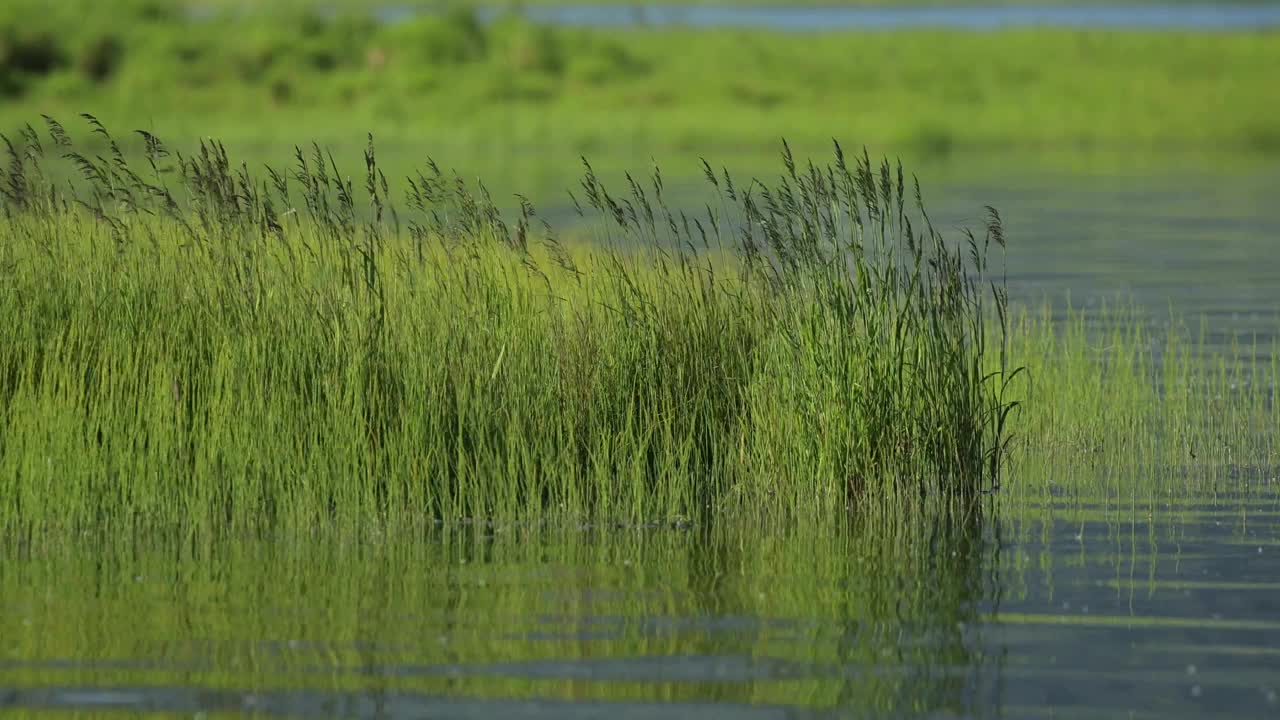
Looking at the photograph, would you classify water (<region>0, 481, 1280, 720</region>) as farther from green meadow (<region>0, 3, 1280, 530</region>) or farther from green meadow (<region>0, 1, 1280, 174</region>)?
green meadow (<region>0, 1, 1280, 174</region>)

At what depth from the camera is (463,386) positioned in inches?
386

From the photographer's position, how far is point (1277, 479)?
10.8 meters

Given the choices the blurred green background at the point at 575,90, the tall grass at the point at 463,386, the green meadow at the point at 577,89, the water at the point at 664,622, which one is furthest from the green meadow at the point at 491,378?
the green meadow at the point at 577,89

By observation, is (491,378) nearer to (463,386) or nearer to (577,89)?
(463,386)

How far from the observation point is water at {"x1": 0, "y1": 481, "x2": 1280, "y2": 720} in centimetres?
655

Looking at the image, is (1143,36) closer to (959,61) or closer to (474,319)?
(959,61)

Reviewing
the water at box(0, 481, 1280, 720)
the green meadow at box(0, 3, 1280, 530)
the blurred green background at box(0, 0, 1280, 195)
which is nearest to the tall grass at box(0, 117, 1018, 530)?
the green meadow at box(0, 3, 1280, 530)

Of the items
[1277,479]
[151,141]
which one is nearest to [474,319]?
[151,141]

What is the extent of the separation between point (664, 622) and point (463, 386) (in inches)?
104

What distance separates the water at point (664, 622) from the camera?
6.55 metres

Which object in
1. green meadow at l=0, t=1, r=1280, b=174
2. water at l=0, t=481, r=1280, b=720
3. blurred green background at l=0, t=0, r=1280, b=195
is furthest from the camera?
green meadow at l=0, t=1, r=1280, b=174

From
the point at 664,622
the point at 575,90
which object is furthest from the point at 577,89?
the point at 664,622

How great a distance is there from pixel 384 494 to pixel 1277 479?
199 inches

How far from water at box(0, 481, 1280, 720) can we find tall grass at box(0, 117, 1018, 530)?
0.42m
